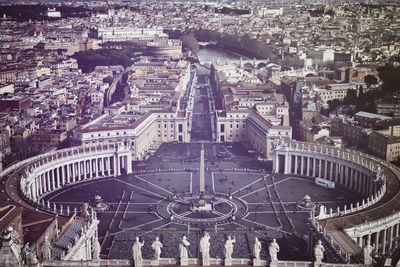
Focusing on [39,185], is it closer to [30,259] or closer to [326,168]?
[326,168]

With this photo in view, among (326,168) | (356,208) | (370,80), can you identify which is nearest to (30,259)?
(356,208)

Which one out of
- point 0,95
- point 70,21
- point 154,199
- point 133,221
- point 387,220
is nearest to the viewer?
point 387,220

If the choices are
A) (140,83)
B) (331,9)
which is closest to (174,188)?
(140,83)

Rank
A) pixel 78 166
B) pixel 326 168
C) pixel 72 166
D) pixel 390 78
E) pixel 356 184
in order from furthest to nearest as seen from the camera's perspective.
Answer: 1. pixel 390 78
2. pixel 326 168
3. pixel 78 166
4. pixel 72 166
5. pixel 356 184

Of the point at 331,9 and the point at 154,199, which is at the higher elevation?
the point at 331,9

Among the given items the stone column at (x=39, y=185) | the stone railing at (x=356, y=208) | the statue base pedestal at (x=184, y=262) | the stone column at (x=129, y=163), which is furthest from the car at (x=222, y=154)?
the statue base pedestal at (x=184, y=262)

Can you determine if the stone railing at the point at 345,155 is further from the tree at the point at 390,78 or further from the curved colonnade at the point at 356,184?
the tree at the point at 390,78

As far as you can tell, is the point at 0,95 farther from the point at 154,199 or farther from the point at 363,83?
the point at 363,83
